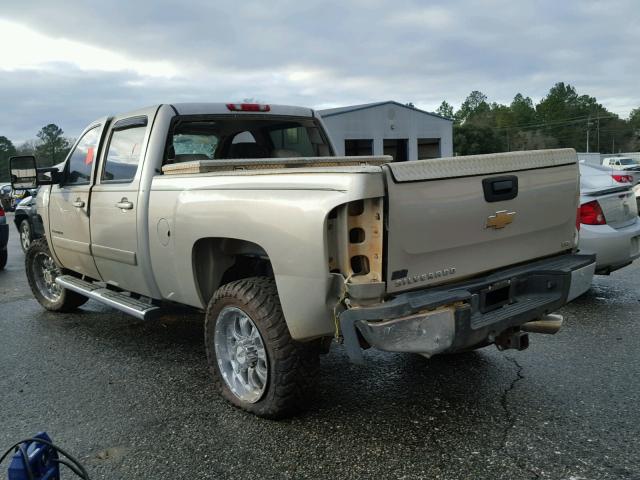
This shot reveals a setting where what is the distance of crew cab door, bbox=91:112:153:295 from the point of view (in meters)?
4.38

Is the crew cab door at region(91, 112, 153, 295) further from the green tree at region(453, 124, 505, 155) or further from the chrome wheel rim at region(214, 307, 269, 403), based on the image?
the green tree at region(453, 124, 505, 155)

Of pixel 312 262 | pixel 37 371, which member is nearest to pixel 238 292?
pixel 312 262

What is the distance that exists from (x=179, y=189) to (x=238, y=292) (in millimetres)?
921

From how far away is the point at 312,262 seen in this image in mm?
2910

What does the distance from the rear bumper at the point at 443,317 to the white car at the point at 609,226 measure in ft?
9.28

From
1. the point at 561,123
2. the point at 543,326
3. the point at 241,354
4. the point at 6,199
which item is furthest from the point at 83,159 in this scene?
the point at 561,123

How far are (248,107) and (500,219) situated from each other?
8.47 ft

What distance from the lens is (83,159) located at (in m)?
5.39

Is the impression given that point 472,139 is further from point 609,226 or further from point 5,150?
point 609,226

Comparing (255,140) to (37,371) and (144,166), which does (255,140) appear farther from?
(37,371)

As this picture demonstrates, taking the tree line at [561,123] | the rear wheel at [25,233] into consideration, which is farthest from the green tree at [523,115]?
the rear wheel at [25,233]

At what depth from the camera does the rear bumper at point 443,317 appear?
2.78m

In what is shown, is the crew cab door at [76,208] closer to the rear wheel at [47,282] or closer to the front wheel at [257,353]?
the rear wheel at [47,282]

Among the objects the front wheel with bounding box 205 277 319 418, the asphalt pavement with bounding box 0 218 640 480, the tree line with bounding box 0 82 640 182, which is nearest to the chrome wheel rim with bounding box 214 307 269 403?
the front wheel with bounding box 205 277 319 418
